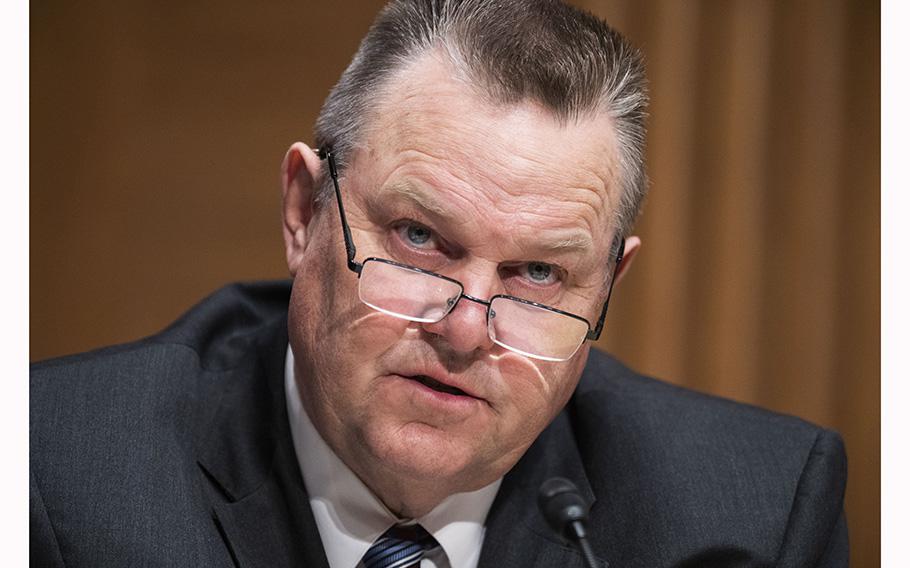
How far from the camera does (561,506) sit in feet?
4.29

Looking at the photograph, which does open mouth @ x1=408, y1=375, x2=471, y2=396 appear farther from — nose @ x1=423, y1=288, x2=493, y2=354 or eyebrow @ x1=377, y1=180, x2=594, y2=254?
eyebrow @ x1=377, y1=180, x2=594, y2=254

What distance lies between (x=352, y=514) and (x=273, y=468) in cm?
15

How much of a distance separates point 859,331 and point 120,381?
2.11m

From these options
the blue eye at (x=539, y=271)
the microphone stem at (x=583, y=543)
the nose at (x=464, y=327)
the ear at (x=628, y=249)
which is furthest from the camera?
the ear at (x=628, y=249)

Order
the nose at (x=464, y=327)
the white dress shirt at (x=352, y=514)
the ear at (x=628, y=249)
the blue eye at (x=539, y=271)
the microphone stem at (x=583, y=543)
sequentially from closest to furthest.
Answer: the microphone stem at (x=583, y=543), the nose at (x=464, y=327), the blue eye at (x=539, y=271), the white dress shirt at (x=352, y=514), the ear at (x=628, y=249)

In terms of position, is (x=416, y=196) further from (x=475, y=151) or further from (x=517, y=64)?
(x=517, y=64)

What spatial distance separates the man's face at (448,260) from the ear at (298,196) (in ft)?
0.31

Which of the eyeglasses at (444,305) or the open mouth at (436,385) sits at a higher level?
the eyeglasses at (444,305)

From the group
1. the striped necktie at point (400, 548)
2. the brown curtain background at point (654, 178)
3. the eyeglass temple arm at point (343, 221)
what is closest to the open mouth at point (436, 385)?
the eyeglass temple arm at point (343, 221)

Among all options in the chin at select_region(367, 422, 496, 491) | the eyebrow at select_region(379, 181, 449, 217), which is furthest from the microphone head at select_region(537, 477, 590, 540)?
the eyebrow at select_region(379, 181, 449, 217)

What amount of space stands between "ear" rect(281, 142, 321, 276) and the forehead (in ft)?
0.47

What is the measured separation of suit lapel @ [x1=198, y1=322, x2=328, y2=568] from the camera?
1.54 metres

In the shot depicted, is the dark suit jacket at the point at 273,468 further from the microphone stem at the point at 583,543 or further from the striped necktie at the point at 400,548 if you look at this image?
the microphone stem at the point at 583,543

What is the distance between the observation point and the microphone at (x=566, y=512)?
50.6 inches
